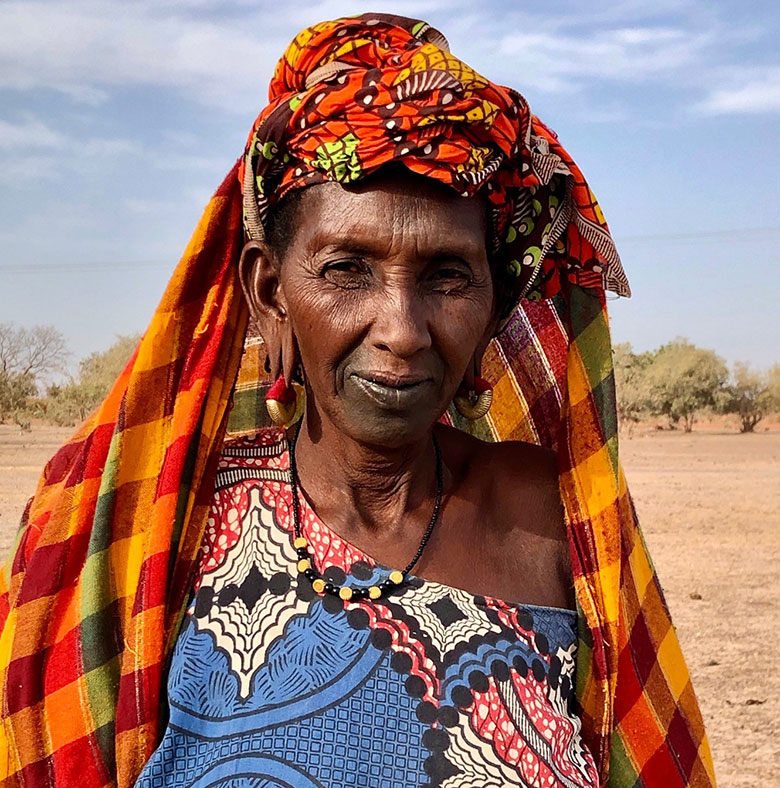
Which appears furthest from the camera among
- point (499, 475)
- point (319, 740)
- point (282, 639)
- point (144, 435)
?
point (499, 475)


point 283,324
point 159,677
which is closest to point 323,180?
point 283,324

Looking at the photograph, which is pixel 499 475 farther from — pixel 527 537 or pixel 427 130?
pixel 427 130

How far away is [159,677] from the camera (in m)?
1.84

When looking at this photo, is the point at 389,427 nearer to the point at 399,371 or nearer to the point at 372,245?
the point at 399,371

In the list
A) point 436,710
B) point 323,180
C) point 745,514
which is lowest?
point 745,514

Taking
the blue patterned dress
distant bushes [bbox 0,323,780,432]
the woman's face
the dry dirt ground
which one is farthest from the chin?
distant bushes [bbox 0,323,780,432]

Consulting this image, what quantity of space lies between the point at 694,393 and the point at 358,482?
2610 centimetres

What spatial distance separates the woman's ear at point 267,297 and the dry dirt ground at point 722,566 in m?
3.78

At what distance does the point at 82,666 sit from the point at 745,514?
1121 centimetres

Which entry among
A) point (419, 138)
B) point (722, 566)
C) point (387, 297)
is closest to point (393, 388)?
point (387, 297)

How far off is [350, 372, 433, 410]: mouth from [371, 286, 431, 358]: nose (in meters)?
0.05

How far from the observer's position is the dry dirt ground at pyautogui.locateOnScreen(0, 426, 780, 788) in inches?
212

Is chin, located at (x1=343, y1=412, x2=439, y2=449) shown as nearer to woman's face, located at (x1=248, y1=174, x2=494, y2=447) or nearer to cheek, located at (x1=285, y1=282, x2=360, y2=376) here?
woman's face, located at (x1=248, y1=174, x2=494, y2=447)

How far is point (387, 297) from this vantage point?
1780mm
